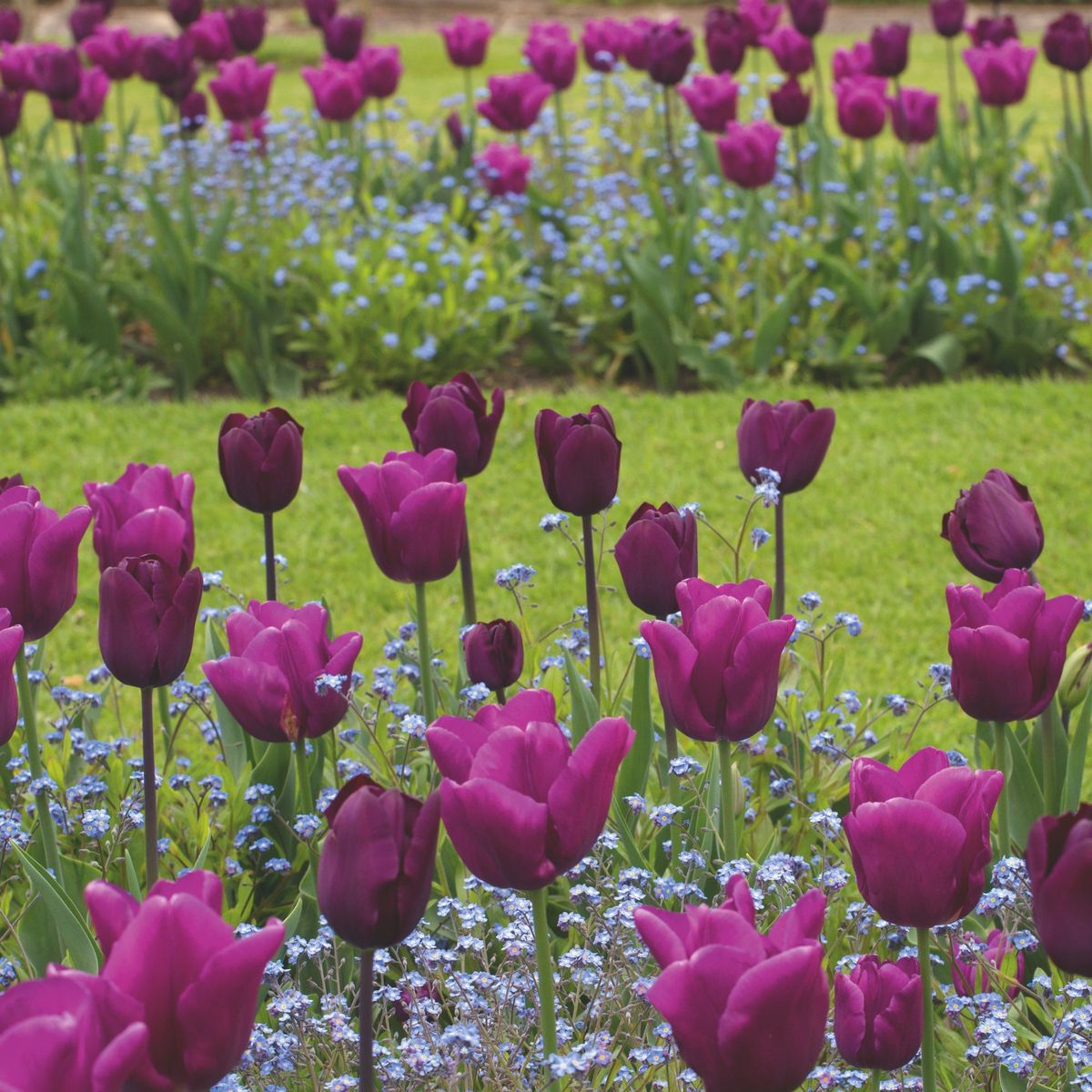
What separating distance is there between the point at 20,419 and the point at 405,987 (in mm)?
4056

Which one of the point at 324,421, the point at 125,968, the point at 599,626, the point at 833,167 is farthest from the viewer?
the point at 833,167

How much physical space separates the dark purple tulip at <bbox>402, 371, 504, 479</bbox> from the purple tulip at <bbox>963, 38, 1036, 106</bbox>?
14.3 feet

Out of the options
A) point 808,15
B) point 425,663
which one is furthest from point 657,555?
point 808,15

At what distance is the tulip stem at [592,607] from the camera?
7.79ft

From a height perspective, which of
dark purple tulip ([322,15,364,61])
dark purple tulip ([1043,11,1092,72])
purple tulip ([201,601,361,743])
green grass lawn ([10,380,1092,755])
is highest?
dark purple tulip ([322,15,364,61])

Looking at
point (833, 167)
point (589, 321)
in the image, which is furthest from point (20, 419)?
point (833, 167)

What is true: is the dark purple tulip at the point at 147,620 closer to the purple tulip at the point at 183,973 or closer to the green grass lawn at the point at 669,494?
the purple tulip at the point at 183,973

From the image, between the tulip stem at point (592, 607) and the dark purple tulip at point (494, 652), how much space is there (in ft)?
0.45

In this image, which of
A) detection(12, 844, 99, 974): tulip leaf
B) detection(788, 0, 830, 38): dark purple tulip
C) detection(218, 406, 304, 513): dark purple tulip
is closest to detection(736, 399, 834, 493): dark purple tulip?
detection(218, 406, 304, 513): dark purple tulip

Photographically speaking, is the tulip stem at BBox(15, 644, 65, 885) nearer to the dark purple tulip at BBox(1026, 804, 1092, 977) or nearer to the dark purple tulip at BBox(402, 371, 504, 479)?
the dark purple tulip at BBox(402, 371, 504, 479)

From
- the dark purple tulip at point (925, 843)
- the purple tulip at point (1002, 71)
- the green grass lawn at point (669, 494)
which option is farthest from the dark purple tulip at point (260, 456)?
the purple tulip at point (1002, 71)

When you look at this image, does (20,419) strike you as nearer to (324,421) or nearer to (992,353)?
(324,421)

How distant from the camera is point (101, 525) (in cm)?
234

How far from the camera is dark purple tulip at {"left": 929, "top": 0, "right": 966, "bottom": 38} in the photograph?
630cm
